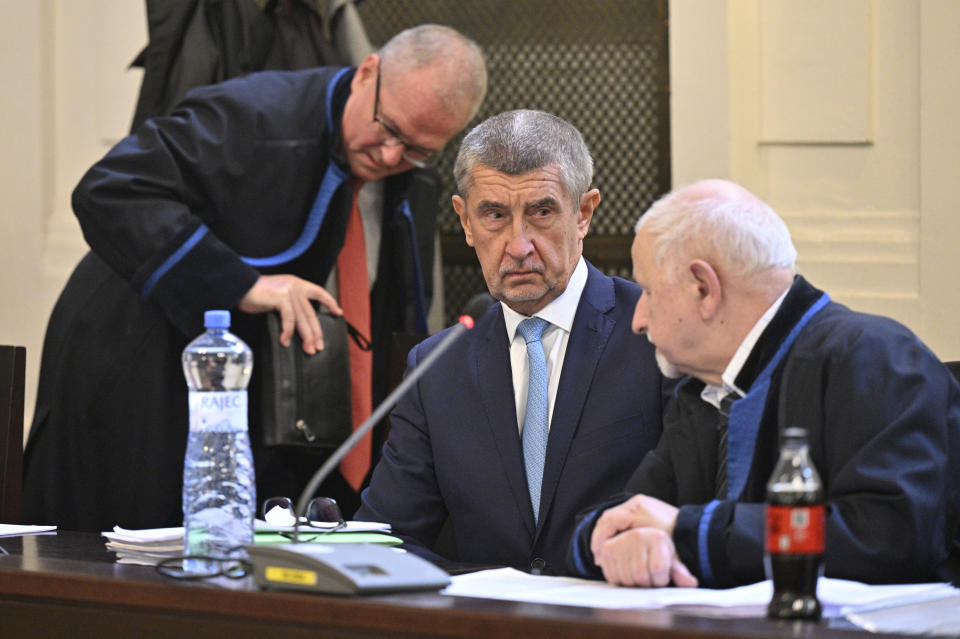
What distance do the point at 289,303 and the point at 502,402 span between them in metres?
0.86

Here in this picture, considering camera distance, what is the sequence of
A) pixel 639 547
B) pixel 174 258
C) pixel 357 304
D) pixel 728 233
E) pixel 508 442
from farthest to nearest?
pixel 357 304, pixel 174 258, pixel 508 442, pixel 728 233, pixel 639 547

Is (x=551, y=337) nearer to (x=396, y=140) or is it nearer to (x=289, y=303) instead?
(x=289, y=303)

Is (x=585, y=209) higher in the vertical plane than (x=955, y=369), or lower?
higher

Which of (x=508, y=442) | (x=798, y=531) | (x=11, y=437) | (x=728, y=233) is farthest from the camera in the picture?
(x=11, y=437)

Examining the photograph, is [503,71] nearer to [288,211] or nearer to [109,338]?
[288,211]

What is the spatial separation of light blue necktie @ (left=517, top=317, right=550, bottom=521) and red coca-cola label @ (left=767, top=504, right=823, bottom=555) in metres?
0.92

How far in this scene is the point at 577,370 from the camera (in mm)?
2457

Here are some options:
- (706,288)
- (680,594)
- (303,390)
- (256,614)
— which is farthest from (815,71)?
(256,614)

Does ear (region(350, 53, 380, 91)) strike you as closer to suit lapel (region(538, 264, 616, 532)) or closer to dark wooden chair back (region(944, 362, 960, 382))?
suit lapel (region(538, 264, 616, 532))

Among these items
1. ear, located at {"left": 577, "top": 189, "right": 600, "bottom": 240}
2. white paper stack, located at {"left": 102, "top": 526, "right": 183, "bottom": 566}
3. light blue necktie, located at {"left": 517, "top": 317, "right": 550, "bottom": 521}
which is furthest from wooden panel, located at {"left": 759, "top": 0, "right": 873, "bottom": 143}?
white paper stack, located at {"left": 102, "top": 526, "right": 183, "bottom": 566}

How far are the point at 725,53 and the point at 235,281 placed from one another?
1532 mm

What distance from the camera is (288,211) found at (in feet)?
11.0

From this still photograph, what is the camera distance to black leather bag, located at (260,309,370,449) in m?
3.20

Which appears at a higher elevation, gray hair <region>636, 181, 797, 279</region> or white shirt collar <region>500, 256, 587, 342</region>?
gray hair <region>636, 181, 797, 279</region>
